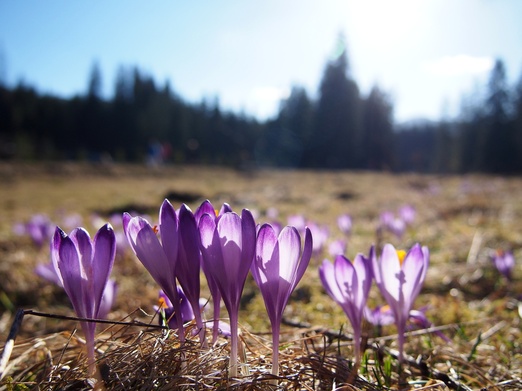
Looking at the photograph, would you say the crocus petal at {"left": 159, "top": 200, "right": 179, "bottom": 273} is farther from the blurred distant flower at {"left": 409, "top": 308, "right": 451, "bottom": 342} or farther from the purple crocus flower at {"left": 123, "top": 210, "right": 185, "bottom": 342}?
the blurred distant flower at {"left": 409, "top": 308, "right": 451, "bottom": 342}

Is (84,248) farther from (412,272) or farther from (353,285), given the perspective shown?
(412,272)

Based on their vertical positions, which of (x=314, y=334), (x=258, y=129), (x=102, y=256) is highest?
(x=258, y=129)

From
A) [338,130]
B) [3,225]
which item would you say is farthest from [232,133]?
[3,225]

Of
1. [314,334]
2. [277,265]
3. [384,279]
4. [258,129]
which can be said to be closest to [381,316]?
[314,334]

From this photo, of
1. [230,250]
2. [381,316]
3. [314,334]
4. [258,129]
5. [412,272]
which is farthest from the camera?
[258,129]

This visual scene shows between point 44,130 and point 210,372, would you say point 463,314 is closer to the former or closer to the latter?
point 210,372

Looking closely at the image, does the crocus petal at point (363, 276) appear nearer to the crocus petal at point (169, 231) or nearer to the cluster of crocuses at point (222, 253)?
the cluster of crocuses at point (222, 253)

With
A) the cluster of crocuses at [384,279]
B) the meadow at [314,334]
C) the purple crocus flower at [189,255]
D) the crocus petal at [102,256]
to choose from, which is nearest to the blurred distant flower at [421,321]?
the meadow at [314,334]
